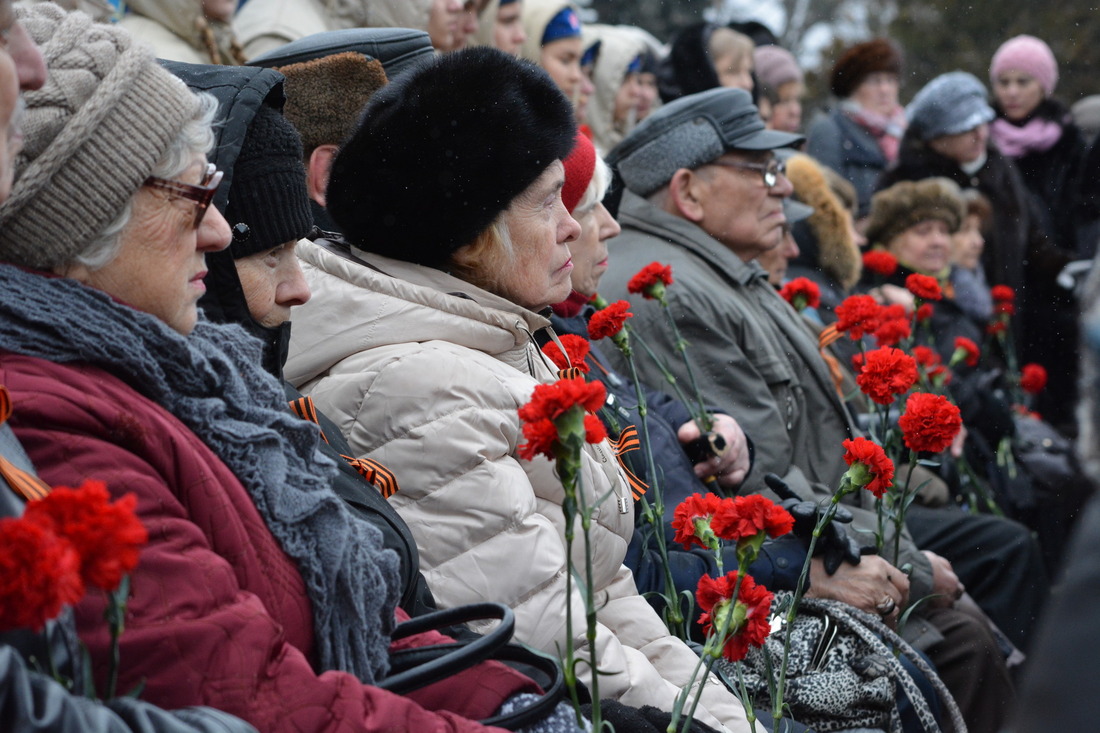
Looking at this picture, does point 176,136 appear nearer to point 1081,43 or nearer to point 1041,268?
point 1041,268

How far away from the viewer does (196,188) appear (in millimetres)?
2068

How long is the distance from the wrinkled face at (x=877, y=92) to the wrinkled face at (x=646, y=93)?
152 centimetres

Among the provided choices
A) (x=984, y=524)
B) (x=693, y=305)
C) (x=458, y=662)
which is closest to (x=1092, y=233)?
(x=984, y=524)

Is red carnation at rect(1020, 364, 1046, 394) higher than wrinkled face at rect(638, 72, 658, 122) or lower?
lower

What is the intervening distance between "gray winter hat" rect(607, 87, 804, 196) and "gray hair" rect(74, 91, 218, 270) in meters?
3.12

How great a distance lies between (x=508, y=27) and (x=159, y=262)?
5280mm

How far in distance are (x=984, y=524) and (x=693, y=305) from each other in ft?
5.10

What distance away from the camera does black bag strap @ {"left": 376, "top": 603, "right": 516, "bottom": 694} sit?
1911 mm

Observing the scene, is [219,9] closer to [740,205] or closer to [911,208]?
[740,205]

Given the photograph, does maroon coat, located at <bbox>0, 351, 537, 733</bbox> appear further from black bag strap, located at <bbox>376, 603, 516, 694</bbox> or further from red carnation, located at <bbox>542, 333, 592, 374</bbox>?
red carnation, located at <bbox>542, 333, 592, 374</bbox>

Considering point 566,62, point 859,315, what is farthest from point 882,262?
point 859,315

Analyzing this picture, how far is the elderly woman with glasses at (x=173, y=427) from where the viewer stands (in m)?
1.66

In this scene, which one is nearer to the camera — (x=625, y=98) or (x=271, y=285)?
(x=271, y=285)

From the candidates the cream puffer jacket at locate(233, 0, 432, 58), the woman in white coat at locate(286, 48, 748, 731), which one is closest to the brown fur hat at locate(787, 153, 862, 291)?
the cream puffer jacket at locate(233, 0, 432, 58)
